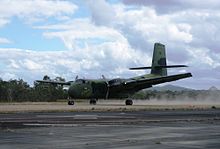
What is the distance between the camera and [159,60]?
70.2 metres

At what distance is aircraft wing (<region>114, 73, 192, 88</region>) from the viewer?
58625 millimetres

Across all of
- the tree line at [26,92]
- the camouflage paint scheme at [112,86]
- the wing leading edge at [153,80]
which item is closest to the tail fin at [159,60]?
the camouflage paint scheme at [112,86]

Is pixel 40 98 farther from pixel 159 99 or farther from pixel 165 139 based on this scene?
pixel 165 139

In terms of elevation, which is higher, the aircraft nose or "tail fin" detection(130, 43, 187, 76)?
"tail fin" detection(130, 43, 187, 76)

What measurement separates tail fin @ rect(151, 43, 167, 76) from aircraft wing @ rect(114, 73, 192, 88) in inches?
209

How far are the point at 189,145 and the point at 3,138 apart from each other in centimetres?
586

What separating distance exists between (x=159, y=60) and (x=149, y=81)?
1050 centimetres

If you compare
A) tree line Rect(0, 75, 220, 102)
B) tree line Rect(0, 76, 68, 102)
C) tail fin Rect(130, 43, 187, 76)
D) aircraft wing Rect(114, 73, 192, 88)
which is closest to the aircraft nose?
aircraft wing Rect(114, 73, 192, 88)

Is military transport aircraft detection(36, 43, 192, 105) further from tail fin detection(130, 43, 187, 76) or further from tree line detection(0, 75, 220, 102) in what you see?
tree line detection(0, 75, 220, 102)

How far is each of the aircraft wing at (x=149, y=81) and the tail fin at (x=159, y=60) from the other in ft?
17.4

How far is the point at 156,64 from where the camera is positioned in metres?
69.4

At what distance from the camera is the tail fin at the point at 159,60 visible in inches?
2670

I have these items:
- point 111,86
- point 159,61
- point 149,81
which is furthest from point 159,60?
point 111,86

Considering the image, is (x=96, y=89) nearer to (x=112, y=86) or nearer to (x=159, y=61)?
(x=112, y=86)
